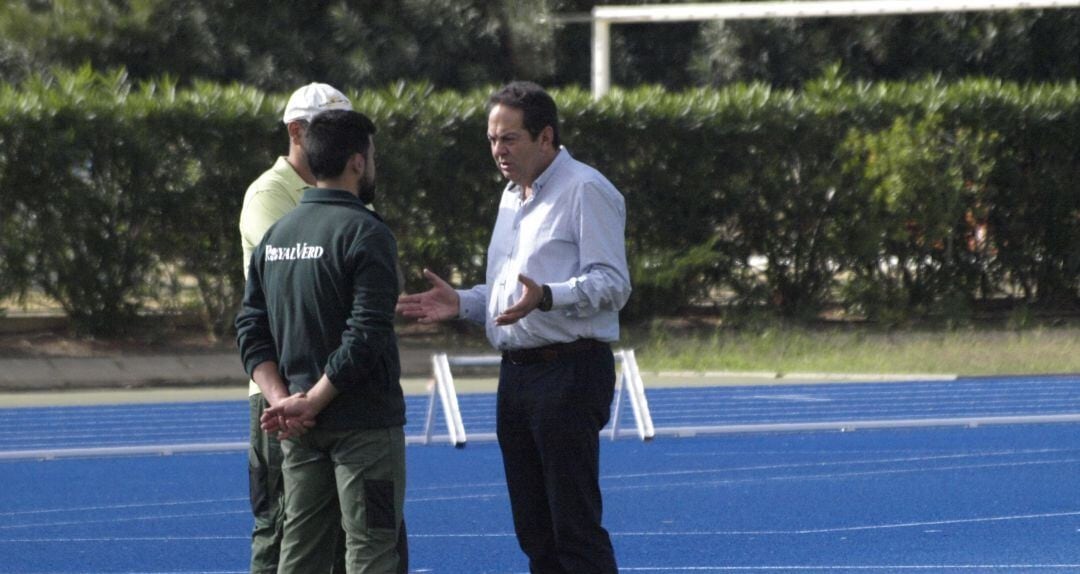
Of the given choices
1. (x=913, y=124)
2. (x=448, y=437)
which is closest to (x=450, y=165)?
(x=913, y=124)

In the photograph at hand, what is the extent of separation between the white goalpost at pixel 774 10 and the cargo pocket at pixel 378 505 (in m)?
14.9

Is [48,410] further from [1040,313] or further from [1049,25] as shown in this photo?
[1049,25]

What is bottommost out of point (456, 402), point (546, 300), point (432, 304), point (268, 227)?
point (456, 402)

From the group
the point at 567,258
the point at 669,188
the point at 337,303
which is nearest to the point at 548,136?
the point at 567,258

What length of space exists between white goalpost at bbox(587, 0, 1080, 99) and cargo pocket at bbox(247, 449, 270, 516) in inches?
562

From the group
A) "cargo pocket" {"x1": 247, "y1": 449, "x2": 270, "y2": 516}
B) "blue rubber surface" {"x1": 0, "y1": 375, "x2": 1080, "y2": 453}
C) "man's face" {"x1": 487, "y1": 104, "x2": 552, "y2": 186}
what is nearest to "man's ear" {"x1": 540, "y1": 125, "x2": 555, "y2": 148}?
"man's face" {"x1": 487, "y1": 104, "x2": 552, "y2": 186}

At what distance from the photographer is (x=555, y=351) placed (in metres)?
5.73

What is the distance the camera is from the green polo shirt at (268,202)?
6043 mm

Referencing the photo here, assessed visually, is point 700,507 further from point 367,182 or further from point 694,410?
point 694,410

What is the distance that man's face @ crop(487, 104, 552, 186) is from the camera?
18.7 feet

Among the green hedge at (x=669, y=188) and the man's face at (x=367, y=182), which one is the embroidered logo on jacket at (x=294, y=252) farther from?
the green hedge at (x=669, y=188)

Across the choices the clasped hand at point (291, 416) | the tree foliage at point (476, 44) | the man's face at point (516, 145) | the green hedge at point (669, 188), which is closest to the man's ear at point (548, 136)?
the man's face at point (516, 145)

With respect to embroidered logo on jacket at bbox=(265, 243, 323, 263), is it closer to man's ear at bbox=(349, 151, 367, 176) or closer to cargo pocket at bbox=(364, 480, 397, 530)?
man's ear at bbox=(349, 151, 367, 176)

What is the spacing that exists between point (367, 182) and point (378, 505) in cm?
103
